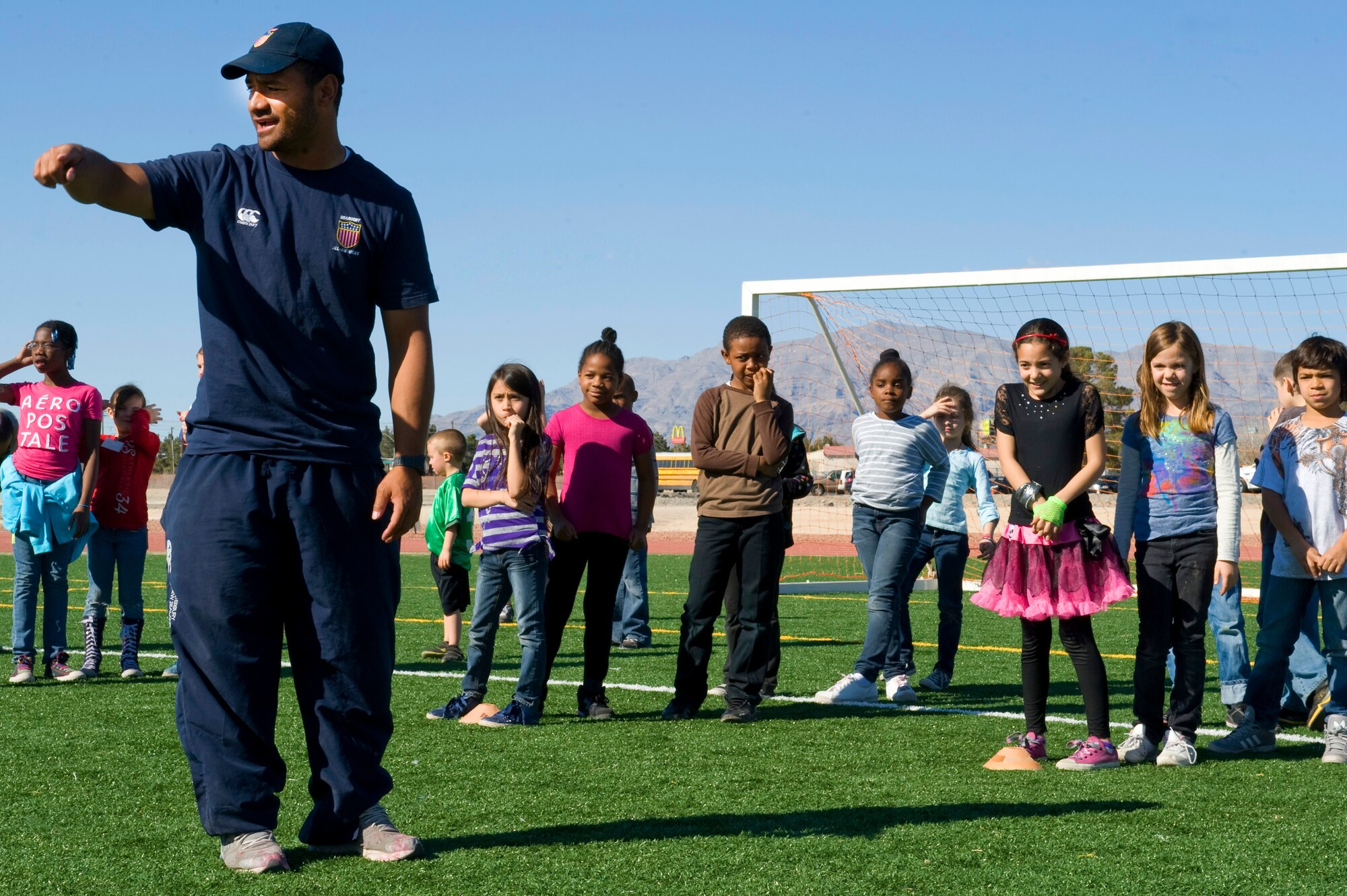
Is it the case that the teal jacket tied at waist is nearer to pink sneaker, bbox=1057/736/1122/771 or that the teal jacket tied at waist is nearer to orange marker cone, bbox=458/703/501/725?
orange marker cone, bbox=458/703/501/725

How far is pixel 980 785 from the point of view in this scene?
4.71 m

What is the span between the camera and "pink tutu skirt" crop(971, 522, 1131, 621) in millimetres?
5164

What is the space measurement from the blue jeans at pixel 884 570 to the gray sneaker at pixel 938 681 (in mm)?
282

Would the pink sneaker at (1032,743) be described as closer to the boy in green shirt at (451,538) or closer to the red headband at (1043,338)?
the red headband at (1043,338)

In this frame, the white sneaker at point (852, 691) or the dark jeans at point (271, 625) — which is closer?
the dark jeans at point (271, 625)

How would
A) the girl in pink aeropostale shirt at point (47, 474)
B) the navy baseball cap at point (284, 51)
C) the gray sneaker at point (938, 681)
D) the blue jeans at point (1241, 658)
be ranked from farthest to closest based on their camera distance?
the gray sneaker at point (938, 681), the girl in pink aeropostale shirt at point (47, 474), the blue jeans at point (1241, 658), the navy baseball cap at point (284, 51)

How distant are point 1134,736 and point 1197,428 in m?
1.27

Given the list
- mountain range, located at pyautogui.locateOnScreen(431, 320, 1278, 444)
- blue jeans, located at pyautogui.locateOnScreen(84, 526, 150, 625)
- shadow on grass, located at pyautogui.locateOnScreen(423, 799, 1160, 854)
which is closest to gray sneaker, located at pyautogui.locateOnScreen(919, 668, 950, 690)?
shadow on grass, located at pyautogui.locateOnScreen(423, 799, 1160, 854)

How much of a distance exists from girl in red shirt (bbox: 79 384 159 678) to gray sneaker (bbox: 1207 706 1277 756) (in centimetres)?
567

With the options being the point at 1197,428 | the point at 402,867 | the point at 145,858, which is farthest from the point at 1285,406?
the point at 145,858

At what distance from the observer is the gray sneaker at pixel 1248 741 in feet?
17.8

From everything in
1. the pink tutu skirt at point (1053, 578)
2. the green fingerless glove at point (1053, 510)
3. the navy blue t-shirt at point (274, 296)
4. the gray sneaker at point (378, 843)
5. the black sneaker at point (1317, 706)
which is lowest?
the black sneaker at point (1317, 706)

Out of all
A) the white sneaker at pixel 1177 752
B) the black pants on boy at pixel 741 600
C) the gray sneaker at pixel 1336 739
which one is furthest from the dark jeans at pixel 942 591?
the gray sneaker at pixel 1336 739

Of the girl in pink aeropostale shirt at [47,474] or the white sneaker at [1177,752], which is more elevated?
the girl in pink aeropostale shirt at [47,474]
